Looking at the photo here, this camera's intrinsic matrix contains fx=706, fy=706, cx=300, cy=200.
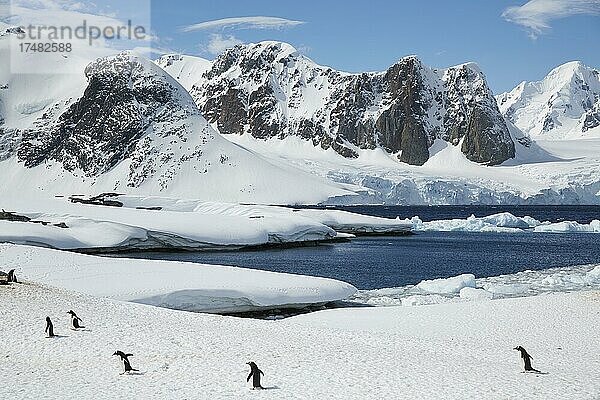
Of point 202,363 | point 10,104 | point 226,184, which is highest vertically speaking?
point 10,104

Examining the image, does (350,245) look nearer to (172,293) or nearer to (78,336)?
(172,293)

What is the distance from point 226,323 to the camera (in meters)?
23.1

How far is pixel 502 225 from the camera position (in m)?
86.7

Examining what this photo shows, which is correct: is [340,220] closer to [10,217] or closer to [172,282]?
[10,217]

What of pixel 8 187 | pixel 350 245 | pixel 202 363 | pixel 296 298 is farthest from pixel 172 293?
pixel 8 187

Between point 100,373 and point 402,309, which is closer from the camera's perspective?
point 100,373

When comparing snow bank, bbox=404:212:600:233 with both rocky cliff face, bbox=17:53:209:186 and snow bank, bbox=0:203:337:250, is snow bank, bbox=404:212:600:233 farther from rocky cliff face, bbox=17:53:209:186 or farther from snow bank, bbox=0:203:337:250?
rocky cliff face, bbox=17:53:209:186

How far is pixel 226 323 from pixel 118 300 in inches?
226

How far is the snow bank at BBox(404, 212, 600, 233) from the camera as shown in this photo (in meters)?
80.8

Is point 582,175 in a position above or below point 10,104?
below

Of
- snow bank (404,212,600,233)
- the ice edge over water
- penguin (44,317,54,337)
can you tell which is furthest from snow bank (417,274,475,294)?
snow bank (404,212,600,233)

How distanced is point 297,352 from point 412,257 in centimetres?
3651

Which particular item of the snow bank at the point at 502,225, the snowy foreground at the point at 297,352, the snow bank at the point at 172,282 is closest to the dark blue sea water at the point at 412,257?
the snow bank at the point at 502,225

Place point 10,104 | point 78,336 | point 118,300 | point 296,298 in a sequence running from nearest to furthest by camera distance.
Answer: point 78,336 < point 118,300 < point 296,298 < point 10,104
